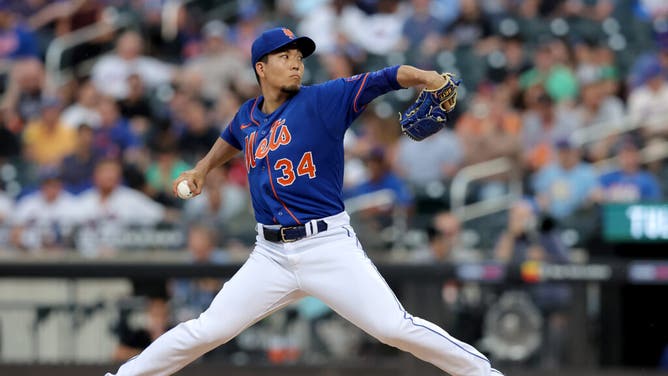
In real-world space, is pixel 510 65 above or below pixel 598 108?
above

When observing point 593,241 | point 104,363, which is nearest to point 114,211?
point 104,363

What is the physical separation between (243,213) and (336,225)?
13.9 ft

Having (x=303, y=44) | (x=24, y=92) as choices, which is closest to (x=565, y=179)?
(x=303, y=44)

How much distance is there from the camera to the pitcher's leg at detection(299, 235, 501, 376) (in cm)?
509

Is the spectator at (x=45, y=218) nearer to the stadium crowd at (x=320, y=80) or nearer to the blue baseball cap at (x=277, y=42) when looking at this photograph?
the stadium crowd at (x=320, y=80)

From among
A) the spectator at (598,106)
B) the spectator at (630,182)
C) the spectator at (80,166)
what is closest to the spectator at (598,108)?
the spectator at (598,106)

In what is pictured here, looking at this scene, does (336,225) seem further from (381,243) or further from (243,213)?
(243,213)

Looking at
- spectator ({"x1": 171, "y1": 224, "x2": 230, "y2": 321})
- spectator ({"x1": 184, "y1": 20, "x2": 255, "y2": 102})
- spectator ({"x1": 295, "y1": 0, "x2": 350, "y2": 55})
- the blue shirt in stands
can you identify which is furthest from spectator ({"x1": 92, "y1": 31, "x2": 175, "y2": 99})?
the blue shirt in stands

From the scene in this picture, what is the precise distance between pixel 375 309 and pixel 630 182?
17.3 feet

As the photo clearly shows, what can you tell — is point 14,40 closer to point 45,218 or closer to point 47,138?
point 47,138

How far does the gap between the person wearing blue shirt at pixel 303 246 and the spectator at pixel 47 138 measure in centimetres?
621

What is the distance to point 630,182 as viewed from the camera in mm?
9789

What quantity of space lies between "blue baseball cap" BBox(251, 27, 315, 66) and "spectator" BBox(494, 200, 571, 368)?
339cm

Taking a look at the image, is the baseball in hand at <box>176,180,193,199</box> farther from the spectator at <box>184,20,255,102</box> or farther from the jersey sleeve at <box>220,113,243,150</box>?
the spectator at <box>184,20,255,102</box>
